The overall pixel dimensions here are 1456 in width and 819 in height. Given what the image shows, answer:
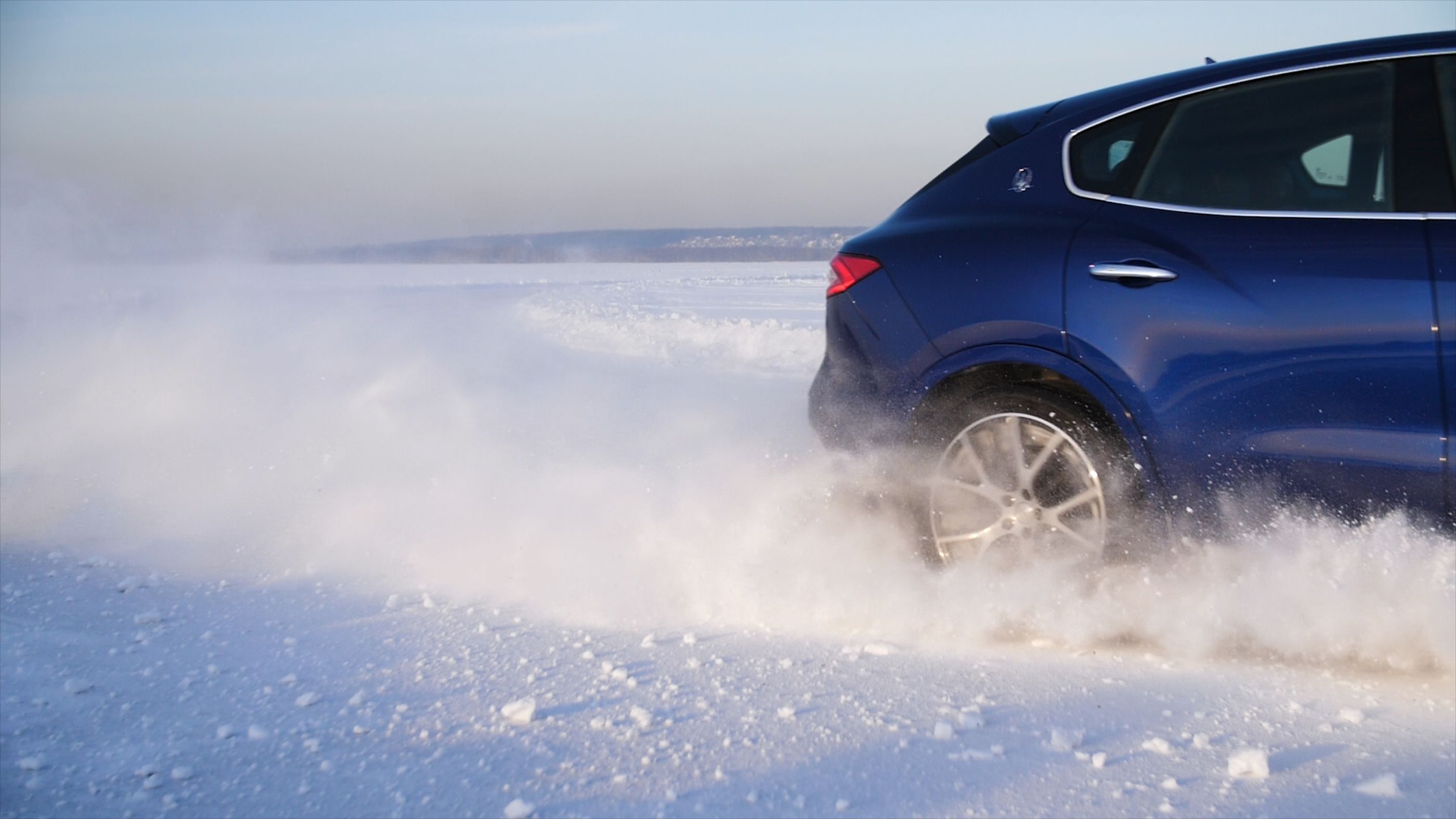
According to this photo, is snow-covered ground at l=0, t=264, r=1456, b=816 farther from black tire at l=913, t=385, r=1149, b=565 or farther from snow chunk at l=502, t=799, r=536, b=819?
black tire at l=913, t=385, r=1149, b=565

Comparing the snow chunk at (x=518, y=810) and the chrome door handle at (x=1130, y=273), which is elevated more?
the chrome door handle at (x=1130, y=273)

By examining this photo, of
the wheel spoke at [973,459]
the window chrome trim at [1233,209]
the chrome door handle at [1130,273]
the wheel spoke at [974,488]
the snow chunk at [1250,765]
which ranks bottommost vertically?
the snow chunk at [1250,765]

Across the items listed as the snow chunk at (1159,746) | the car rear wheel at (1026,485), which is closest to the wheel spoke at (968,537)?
the car rear wheel at (1026,485)

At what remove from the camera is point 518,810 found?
232cm

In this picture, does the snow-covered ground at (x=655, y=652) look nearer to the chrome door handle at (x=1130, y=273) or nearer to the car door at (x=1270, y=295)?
the car door at (x=1270, y=295)

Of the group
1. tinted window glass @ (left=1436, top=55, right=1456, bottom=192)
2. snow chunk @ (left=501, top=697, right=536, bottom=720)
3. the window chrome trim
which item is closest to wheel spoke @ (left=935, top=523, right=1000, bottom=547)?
the window chrome trim

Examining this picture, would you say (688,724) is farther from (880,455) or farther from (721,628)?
(880,455)

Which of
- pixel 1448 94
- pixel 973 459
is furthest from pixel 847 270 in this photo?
pixel 1448 94

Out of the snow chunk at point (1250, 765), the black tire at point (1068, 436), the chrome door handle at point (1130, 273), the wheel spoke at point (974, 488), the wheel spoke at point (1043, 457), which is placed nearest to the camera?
the snow chunk at point (1250, 765)

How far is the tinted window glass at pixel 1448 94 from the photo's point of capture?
2908mm

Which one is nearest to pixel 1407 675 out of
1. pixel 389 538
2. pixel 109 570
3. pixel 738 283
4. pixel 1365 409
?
pixel 1365 409

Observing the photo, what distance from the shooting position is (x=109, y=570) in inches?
174

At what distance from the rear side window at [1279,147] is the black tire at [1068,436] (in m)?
0.68

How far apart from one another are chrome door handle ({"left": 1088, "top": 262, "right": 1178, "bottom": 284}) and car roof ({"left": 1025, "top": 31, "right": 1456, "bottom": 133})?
23.1 inches
